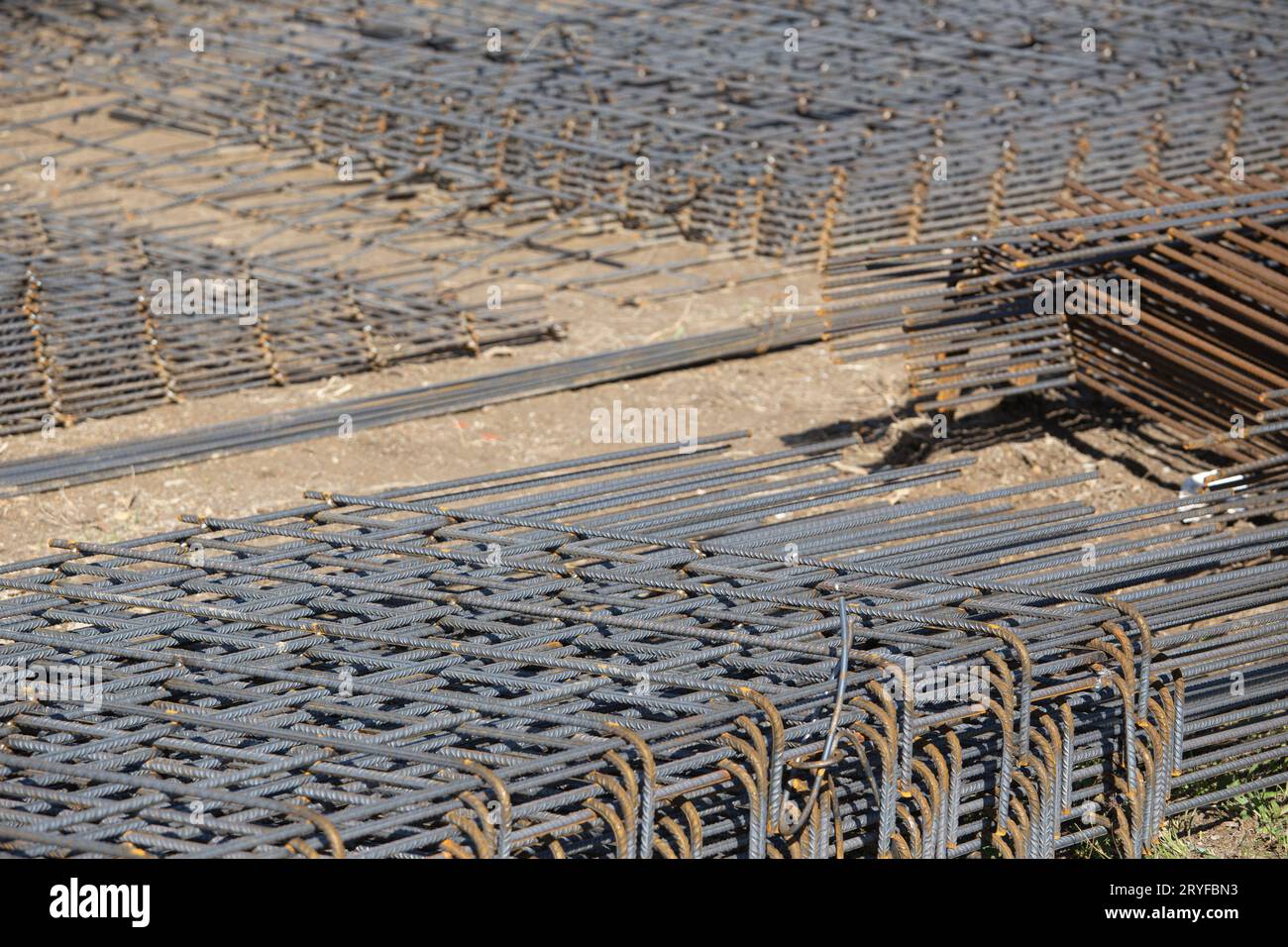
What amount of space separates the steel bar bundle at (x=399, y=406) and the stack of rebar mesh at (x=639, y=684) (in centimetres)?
303

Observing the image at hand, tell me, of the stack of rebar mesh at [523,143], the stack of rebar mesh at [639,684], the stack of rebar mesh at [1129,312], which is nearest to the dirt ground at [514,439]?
the stack of rebar mesh at [523,143]

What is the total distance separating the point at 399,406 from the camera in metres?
10.3

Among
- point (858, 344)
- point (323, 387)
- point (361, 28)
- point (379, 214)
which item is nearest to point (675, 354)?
point (858, 344)

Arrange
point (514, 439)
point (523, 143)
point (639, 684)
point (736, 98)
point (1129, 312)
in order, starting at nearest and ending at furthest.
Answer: point (639, 684)
point (1129, 312)
point (514, 439)
point (523, 143)
point (736, 98)

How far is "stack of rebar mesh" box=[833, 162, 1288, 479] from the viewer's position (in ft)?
28.8

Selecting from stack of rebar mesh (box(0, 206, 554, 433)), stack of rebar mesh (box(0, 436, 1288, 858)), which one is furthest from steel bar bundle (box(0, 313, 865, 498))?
stack of rebar mesh (box(0, 436, 1288, 858))

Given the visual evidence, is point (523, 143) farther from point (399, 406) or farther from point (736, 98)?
point (399, 406)

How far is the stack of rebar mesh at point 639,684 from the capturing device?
5301 mm

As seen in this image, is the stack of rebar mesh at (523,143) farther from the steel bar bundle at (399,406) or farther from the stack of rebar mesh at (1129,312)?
the steel bar bundle at (399,406)

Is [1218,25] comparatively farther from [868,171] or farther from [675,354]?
[675,354]

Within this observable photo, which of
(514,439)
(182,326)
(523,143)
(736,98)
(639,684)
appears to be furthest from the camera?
(736,98)

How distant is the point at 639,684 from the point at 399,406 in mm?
5095

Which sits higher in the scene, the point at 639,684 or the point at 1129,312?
the point at 1129,312

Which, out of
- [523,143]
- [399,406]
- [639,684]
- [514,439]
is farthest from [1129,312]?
[523,143]
